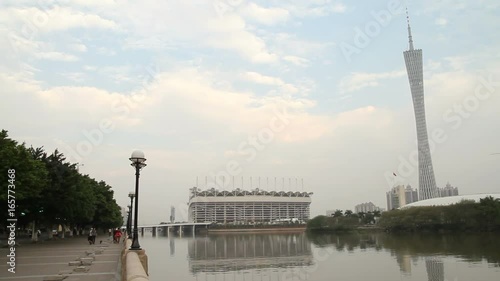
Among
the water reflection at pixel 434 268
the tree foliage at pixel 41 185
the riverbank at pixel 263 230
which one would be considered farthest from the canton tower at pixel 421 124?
the tree foliage at pixel 41 185

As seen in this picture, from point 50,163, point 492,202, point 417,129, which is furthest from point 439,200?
point 50,163

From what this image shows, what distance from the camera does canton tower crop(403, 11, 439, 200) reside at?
114 meters

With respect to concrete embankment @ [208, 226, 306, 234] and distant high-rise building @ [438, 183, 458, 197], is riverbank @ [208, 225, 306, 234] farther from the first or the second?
distant high-rise building @ [438, 183, 458, 197]

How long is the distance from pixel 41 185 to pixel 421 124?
102 m

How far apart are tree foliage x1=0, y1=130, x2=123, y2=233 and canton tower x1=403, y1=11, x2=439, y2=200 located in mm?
90812

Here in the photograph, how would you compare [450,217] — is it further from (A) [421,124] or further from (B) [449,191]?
(B) [449,191]

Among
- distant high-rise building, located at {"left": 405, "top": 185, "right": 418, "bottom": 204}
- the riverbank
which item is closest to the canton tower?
the riverbank

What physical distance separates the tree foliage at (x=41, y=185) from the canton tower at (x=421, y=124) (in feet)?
298

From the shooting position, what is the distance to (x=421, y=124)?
113 m

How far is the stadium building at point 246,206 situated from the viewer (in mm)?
181500

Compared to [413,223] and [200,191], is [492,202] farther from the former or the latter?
[200,191]

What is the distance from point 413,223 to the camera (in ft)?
259

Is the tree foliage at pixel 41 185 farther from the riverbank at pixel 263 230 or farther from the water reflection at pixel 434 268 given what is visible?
the riverbank at pixel 263 230

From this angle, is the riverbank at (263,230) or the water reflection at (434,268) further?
the riverbank at (263,230)
